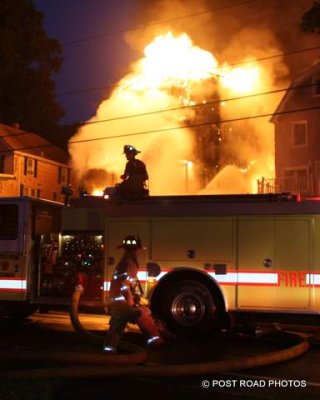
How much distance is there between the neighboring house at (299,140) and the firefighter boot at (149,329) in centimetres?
2188

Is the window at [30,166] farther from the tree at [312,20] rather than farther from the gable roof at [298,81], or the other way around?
the tree at [312,20]

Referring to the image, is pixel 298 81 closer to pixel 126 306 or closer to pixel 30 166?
pixel 30 166

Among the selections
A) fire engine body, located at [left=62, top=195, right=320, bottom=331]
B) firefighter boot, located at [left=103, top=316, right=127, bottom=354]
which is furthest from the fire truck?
firefighter boot, located at [left=103, top=316, right=127, bottom=354]

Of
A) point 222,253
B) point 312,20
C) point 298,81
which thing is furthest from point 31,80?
point 222,253

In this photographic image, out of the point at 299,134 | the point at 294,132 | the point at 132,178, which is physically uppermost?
Result: the point at 294,132

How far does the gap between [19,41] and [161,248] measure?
1335 inches

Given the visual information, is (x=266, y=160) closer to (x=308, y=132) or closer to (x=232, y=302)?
(x=308, y=132)

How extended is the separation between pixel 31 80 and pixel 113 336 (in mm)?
39725

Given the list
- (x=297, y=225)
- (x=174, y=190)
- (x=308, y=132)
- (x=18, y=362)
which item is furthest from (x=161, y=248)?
(x=308, y=132)

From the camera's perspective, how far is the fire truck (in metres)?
8.70

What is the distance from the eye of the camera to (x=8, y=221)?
1013 cm

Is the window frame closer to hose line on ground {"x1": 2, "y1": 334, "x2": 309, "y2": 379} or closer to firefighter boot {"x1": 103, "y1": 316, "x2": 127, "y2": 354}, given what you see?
firefighter boot {"x1": 103, "y1": 316, "x2": 127, "y2": 354}

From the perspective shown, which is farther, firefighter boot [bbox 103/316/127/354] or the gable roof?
the gable roof

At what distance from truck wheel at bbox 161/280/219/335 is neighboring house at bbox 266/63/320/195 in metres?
20.4
